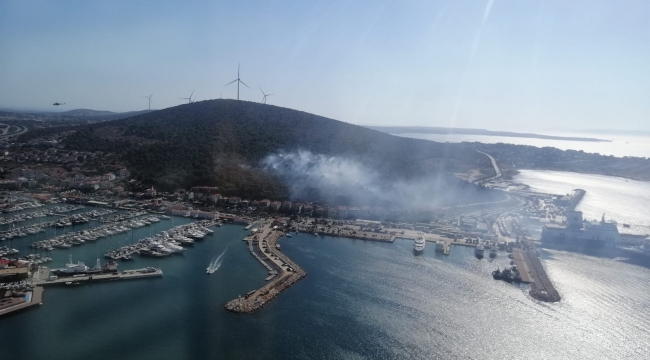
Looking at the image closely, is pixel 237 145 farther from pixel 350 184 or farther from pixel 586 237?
pixel 586 237

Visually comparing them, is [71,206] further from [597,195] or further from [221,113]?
[597,195]

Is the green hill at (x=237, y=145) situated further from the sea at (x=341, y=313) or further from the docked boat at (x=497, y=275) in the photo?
the docked boat at (x=497, y=275)

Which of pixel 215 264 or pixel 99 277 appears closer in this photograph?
pixel 99 277

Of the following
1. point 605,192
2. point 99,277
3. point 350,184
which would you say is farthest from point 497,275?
point 605,192

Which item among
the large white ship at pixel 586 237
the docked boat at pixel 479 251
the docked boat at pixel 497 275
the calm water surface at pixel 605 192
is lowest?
the docked boat at pixel 497 275

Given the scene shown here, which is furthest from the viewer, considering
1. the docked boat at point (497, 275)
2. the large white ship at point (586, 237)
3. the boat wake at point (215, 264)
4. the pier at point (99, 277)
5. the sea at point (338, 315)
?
the large white ship at point (586, 237)

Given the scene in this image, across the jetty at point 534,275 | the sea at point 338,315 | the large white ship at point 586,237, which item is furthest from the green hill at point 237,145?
the jetty at point 534,275
